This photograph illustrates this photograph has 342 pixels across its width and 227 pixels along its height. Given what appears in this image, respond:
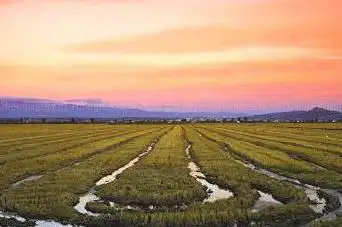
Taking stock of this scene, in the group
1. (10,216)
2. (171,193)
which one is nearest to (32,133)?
(171,193)

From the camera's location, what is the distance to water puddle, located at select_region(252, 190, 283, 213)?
22.8 meters

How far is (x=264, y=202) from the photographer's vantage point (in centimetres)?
2445

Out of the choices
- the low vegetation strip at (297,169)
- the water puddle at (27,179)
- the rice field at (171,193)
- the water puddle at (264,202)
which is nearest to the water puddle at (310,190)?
the rice field at (171,193)

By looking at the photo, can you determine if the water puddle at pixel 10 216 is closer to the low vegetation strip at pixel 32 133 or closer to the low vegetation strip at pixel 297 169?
the low vegetation strip at pixel 297 169

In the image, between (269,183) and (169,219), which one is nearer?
(169,219)

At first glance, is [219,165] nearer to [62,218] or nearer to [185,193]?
[185,193]

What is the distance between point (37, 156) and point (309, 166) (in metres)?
24.8

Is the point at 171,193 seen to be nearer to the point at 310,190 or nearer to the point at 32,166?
the point at 310,190

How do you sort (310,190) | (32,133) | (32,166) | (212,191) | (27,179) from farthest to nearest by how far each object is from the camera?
(32,133) → (32,166) → (27,179) → (310,190) → (212,191)

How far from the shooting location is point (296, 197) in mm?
25078

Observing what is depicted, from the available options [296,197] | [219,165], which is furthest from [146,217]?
[219,165]

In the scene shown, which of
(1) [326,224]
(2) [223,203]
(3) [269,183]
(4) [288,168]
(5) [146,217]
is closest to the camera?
(1) [326,224]

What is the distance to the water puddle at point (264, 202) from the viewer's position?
2281 cm

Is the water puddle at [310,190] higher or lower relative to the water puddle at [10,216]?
higher
